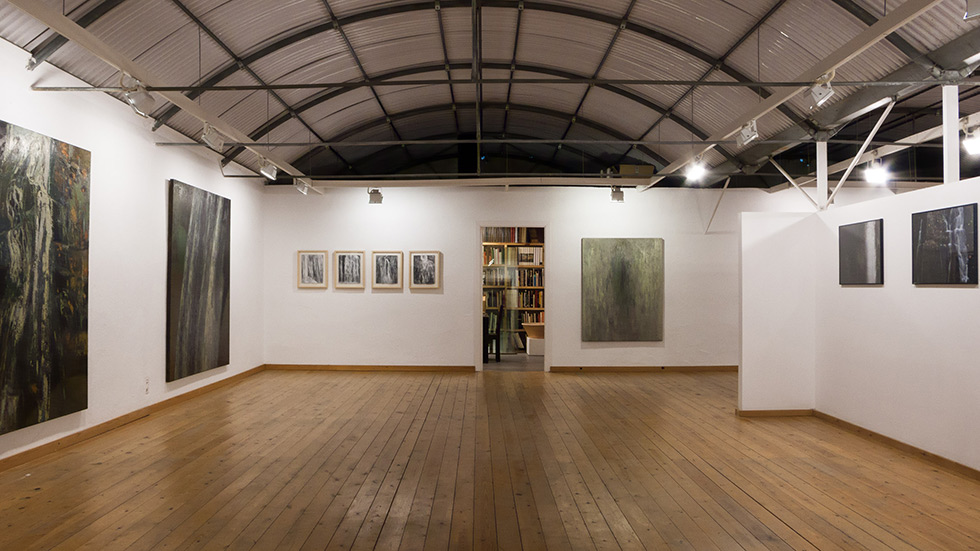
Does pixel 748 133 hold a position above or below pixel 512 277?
above

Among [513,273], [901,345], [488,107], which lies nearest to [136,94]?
[488,107]

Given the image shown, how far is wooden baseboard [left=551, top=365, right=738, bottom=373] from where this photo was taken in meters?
11.6

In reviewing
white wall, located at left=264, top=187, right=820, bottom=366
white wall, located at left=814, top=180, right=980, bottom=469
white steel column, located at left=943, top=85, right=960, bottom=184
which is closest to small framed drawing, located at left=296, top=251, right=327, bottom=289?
white wall, located at left=264, top=187, right=820, bottom=366

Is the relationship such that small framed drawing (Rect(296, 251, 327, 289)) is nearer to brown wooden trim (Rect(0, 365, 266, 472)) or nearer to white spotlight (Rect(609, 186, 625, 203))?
brown wooden trim (Rect(0, 365, 266, 472))

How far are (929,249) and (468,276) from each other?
7.70 metres

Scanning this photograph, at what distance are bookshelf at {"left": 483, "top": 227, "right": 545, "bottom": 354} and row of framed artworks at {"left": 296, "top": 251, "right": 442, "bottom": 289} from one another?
3.04 m

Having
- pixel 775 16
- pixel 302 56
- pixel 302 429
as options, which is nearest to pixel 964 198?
pixel 775 16

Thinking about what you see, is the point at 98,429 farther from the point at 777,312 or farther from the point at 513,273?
the point at 513,273

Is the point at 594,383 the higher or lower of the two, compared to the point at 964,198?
lower

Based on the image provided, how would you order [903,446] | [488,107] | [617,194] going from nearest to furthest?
[903,446] → [617,194] → [488,107]

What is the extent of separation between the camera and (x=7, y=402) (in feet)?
16.8

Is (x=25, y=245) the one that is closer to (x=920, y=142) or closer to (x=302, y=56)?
(x=302, y=56)

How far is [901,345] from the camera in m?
6.01

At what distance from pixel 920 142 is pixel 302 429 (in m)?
9.21
